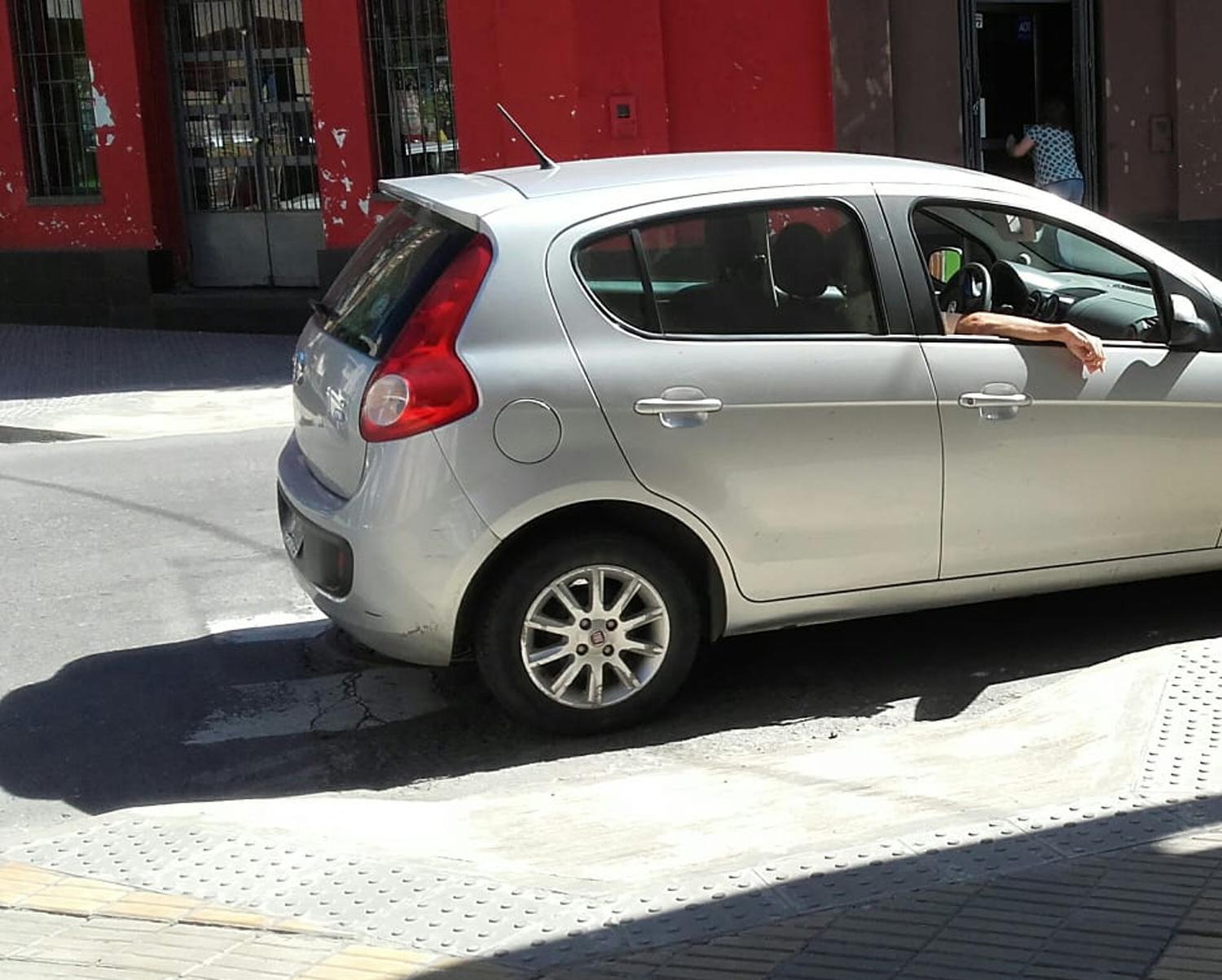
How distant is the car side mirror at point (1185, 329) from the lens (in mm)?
5984

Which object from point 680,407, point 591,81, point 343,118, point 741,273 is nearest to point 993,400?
point 741,273

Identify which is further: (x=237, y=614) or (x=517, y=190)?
(x=237, y=614)

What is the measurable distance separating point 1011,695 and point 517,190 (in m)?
2.22

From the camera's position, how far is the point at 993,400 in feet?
18.8

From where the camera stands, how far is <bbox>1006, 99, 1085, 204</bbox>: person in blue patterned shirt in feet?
48.4

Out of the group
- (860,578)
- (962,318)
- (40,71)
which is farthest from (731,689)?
(40,71)

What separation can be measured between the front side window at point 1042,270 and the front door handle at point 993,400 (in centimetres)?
38

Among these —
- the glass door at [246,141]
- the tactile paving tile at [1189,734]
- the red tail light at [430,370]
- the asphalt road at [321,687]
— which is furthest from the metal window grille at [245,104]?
the tactile paving tile at [1189,734]

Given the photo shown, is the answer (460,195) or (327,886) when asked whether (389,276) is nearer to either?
(460,195)

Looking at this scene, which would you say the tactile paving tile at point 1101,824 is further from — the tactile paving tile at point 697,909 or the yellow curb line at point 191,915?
the yellow curb line at point 191,915

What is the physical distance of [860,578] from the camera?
573cm

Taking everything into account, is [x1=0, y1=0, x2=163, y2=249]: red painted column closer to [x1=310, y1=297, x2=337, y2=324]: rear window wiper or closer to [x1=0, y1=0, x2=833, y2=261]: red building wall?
[x1=0, y1=0, x2=833, y2=261]: red building wall

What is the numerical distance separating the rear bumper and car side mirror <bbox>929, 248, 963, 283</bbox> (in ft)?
5.86

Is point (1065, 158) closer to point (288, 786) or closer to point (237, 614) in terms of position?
point (237, 614)
